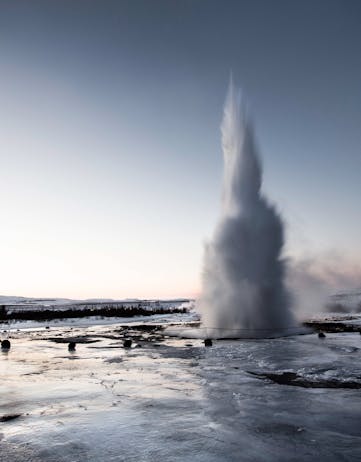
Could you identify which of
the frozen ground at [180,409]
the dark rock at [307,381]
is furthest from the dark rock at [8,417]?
the dark rock at [307,381]

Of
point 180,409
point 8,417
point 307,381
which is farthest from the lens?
point 307,381

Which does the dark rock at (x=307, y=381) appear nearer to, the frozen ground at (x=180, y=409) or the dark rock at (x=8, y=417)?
the frozen ground at (x=180, y=409)

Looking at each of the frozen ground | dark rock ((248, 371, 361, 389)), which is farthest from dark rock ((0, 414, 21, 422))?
dark rock ((248, 371, 361, 389))

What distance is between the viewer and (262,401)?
988 centimetres

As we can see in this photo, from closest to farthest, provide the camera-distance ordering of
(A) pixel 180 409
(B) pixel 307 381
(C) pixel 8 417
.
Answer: (C) pixel 8 417 → (A) pixel 180 409 → (B) pixel 307 381

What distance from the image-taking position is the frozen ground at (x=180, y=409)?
6672 mm

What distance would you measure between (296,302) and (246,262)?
6.17 m

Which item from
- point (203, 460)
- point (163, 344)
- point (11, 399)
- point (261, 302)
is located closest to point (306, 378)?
point (203, 460)

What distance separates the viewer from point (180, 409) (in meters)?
9.23

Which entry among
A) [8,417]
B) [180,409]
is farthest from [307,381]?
[8,417]

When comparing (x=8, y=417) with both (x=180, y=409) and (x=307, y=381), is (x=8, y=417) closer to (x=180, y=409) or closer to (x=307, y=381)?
(x=180, y=409)

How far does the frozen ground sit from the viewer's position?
6672mm

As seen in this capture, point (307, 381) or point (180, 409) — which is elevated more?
point (307, 381)

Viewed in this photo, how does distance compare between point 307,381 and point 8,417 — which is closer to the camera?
point 8,417
